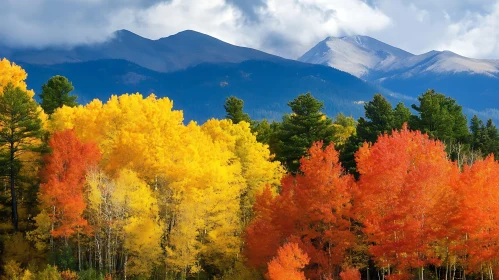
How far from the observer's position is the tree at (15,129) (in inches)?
1645

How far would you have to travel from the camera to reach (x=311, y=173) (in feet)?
117

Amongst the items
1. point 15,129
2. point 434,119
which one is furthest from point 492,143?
point 15,129

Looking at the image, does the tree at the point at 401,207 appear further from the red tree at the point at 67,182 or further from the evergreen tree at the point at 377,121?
the red tree at the point at 67,182

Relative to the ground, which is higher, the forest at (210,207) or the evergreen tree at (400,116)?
the evergreen tree at (400,116)

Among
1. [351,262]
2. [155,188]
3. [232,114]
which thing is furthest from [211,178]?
[232,114]

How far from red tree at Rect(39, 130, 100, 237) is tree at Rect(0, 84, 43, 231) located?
3429 mm

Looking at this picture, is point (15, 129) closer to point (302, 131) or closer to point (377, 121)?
point (302, 131)

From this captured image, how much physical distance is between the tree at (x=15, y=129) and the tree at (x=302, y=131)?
2411 cm

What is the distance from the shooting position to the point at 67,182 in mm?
37594

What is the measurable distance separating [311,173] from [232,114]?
37837 millimetres

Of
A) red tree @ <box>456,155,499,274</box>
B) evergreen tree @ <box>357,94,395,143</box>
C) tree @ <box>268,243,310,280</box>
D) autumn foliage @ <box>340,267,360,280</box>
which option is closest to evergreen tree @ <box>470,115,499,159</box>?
evergreen tree @ <box>357,94,395,143</box>

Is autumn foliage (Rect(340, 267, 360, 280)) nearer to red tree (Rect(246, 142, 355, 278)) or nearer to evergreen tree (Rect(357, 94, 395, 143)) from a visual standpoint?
red tree (Rect(246, 142, 355, 278))

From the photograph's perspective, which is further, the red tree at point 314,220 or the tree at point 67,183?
the tree at point 67,183

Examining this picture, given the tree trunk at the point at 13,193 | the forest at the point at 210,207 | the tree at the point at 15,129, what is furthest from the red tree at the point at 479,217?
the tree trunk at the point at 13,193
